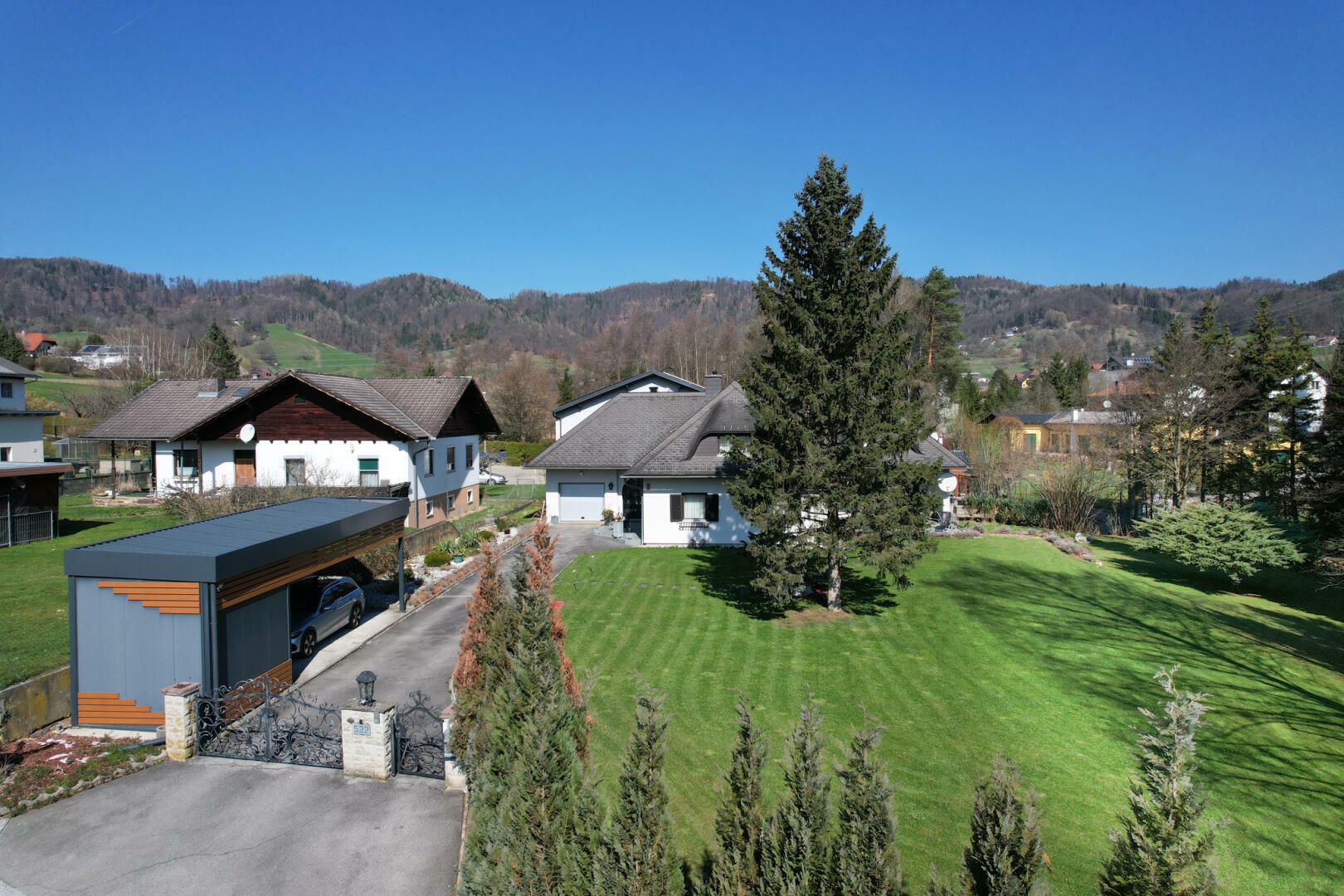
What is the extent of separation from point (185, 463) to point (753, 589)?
103 ft

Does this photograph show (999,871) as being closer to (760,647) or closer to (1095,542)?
(760,647)

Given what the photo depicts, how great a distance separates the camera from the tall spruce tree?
16.9 m

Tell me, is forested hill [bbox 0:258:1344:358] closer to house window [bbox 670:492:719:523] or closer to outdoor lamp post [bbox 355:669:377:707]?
house window [bbox 670:492:719:523]

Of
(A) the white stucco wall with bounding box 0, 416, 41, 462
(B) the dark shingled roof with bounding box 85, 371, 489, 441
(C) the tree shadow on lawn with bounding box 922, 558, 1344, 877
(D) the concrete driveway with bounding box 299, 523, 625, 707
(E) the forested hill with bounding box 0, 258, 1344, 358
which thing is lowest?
(C) the tree shadow on lawn with bounding box 922, 558, 1344, 877

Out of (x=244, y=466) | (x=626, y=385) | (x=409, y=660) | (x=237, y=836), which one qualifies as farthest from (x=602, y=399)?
(x=237, y=836)

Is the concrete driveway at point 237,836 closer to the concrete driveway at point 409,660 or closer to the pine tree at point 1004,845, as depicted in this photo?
the concrete driveway at point 409,660

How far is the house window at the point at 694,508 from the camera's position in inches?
1085

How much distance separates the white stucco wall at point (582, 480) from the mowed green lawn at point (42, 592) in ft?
53.4

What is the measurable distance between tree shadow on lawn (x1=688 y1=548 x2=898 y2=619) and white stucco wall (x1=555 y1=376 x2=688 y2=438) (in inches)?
593

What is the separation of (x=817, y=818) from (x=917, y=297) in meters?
48.6

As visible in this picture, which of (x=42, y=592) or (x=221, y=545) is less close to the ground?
(x=221, y=545)

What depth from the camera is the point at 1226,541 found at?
23.7 meters

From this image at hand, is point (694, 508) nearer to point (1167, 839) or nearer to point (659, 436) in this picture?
point (659, 436)

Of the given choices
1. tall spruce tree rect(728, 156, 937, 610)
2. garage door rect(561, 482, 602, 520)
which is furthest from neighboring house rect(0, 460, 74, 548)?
tall spruce tree rect(728, 156, 937, 610)
